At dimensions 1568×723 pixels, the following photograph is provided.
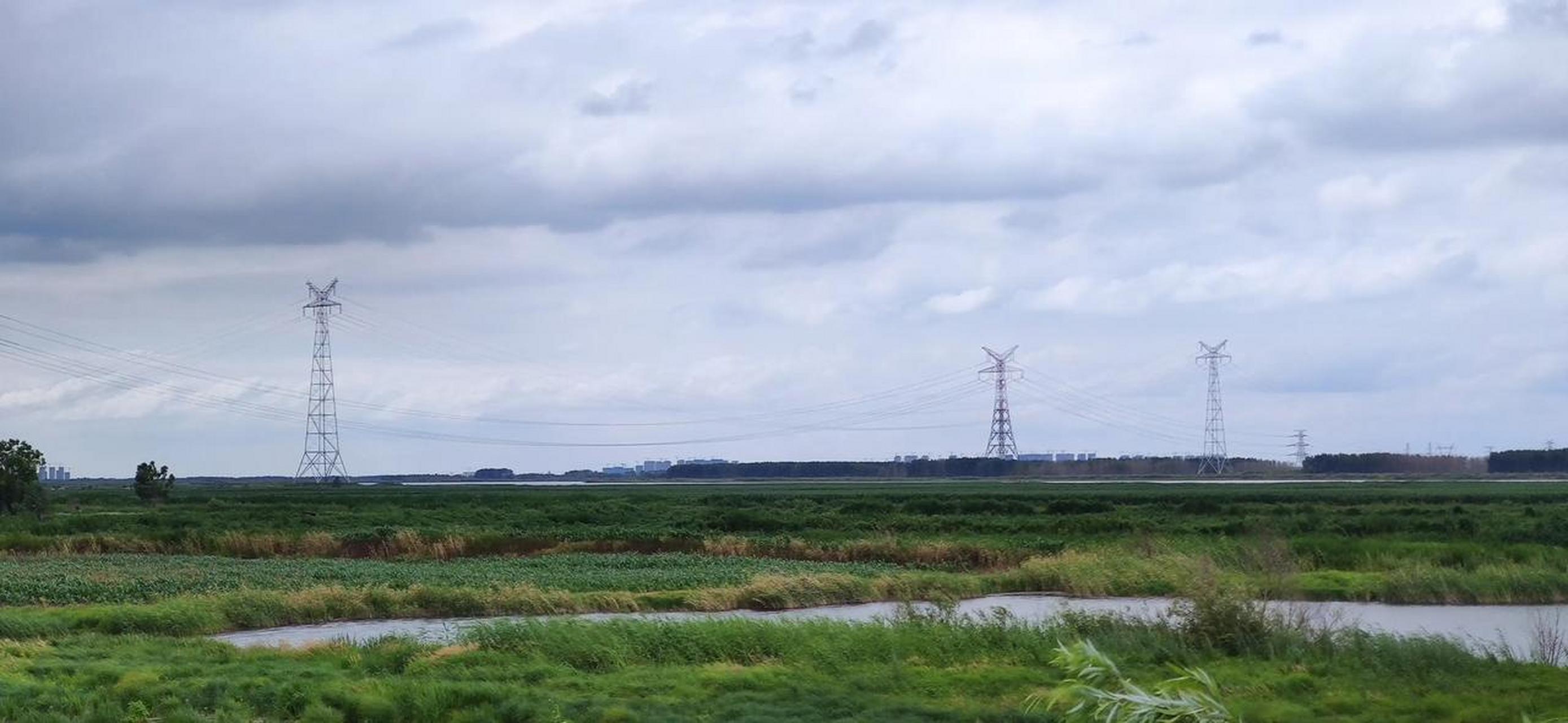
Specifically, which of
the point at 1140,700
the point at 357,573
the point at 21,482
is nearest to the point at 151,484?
the point at 21,482

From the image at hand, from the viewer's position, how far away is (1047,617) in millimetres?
27766

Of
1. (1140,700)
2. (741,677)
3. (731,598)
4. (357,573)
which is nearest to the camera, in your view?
(1140,700)

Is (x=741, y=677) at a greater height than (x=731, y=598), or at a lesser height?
greater

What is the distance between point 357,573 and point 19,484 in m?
43.7

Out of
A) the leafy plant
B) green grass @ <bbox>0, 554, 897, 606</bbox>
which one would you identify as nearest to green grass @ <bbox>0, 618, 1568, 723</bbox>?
the leafy plant

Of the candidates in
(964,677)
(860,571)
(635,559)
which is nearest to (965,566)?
(860,571)

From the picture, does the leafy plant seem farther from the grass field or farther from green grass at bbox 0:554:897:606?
green grass at bbox 0:554:897:606

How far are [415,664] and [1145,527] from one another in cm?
4498

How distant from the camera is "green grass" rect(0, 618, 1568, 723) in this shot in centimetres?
1986

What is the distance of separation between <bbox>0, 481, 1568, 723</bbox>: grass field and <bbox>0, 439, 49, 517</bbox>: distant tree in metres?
5.37

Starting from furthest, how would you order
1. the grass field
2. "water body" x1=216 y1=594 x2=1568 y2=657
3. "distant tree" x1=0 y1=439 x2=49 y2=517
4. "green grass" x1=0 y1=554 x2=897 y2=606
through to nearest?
"distant tree" x1=0 y1=439 x2=49 y2=517, "green grass" x1=0 y1=554 x2=897 y2=606, "water body" x1=216 y1=594 x2=1568 y2=657, the grass field

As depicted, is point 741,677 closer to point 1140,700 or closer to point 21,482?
point 1140,700

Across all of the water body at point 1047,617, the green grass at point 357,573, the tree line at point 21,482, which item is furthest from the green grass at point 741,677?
the tree line at point 21,482

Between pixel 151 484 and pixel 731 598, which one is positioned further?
pixel 151 484
